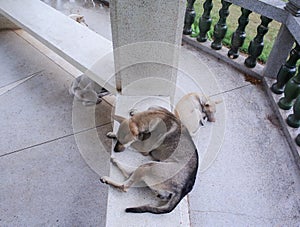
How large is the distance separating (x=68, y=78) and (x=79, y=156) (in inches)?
37.0

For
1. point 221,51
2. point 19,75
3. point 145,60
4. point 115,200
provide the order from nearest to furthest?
point 115,200, point 145,60, point 19,75, point 221,51

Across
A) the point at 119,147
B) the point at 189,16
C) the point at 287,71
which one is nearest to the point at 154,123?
the point at 119,147

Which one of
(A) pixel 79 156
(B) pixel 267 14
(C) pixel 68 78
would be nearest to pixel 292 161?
(B) pixel 267 14

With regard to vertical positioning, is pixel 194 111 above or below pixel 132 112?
below

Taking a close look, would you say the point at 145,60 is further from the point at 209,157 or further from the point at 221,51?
the point at 221,51

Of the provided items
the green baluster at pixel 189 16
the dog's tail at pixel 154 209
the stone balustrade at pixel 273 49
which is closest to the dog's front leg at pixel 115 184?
the dog's tail at pixel 154 209

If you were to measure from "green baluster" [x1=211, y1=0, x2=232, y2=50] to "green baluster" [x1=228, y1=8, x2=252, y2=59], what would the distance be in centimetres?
13

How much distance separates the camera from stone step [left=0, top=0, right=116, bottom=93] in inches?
81.8

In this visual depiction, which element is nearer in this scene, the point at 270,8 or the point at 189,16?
the point at 270,8

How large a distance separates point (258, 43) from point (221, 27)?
0.41m

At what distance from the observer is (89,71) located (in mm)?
2092

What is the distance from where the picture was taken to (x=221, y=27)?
2.74 metres

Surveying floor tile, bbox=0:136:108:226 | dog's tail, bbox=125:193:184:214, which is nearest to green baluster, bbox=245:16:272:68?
floor tile, bbox=0:136:108:226

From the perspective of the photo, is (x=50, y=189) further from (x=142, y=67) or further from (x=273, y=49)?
(x=273, y=49)
